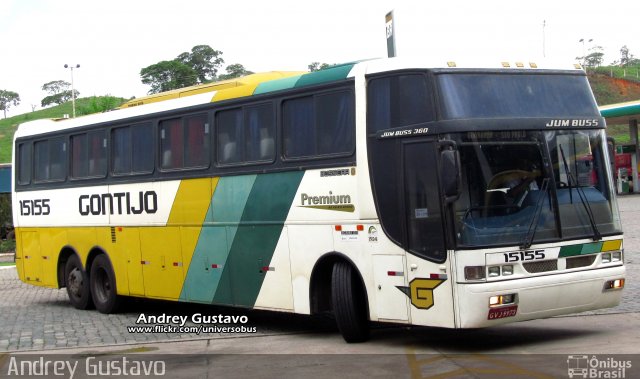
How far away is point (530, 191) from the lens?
36.6 feet

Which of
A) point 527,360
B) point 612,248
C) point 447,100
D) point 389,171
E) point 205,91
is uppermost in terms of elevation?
point 205,91

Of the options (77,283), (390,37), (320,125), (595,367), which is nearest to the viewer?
(595,367)

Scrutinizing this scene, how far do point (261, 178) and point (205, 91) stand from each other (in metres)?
2.48

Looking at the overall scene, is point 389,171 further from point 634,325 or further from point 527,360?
point 634,325

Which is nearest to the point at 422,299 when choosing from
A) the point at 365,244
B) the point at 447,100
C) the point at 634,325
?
→ the point at 365,244

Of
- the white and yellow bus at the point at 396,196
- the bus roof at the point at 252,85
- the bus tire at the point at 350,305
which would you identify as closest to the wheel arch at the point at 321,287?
the white and yellow bus at the point at 396,196

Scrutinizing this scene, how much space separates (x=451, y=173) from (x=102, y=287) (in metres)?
9.40

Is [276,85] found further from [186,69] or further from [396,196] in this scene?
[186,69]

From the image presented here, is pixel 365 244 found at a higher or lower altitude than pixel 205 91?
lower

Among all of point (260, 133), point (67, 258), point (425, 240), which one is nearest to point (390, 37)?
point (260, 133)

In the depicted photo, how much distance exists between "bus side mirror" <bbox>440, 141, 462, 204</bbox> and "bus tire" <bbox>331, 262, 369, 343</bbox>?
2052 mm

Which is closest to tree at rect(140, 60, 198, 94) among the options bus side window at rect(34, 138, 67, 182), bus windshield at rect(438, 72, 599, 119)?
bus side window at rect(34, 138, 67, 182)

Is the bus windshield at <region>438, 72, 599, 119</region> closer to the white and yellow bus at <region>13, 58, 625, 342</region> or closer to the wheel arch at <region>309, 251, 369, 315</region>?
the white and yellow bus at <region>13, 58, 625, 342</region>

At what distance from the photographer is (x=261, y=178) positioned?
44.9 ft
